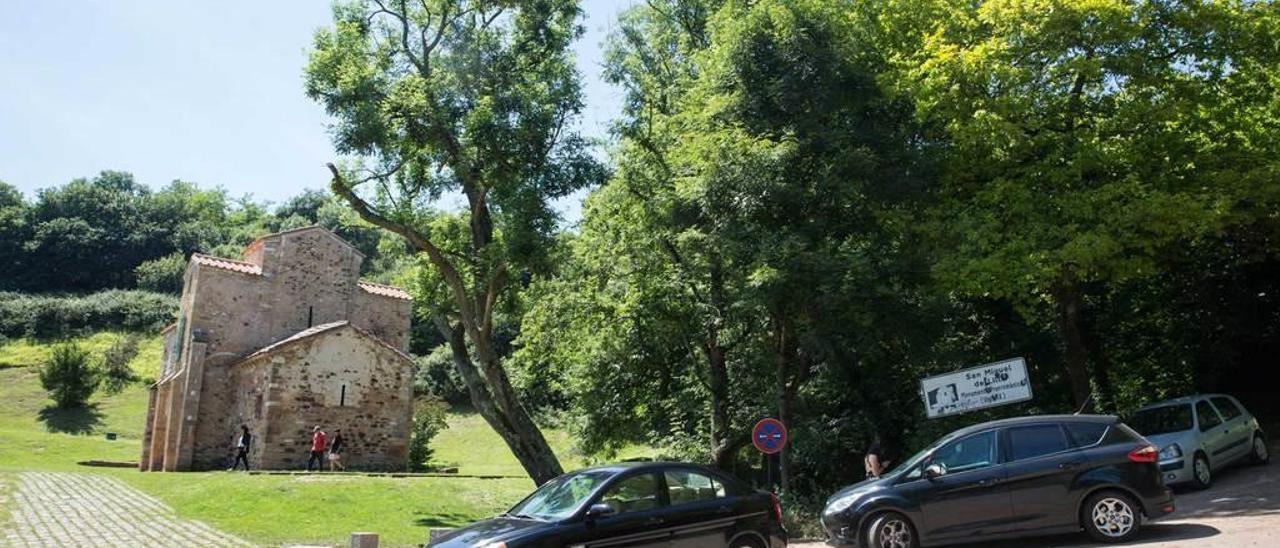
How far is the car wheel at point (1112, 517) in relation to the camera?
9688 mm

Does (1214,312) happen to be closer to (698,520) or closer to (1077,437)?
(1077,437)

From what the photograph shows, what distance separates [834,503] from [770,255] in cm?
652

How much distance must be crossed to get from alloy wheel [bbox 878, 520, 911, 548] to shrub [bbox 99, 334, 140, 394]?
53.3 m

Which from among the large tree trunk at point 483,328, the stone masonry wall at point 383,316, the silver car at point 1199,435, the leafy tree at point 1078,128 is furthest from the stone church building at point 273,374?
the silver car at point 1199,435

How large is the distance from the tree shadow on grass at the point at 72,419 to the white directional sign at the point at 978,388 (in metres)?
44.8

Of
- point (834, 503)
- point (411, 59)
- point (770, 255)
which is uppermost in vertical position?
point (411, 59)

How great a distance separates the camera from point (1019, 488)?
9992 millimetres

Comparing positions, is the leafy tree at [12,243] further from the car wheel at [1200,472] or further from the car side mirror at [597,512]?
the car wheel at [1200,472]

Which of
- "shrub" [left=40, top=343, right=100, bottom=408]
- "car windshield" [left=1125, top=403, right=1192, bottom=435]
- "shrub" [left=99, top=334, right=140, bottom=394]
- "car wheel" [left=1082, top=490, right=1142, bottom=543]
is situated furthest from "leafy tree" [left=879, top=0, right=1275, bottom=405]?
"shrub" [left=99, top=334, right=140, bottom=394]

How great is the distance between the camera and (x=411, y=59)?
20.7 meters

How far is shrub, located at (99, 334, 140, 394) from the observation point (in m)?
50.7

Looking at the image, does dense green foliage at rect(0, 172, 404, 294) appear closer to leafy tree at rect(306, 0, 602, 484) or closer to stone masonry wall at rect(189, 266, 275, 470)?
stone masonry wall at rect(189, 266, 275, 470)

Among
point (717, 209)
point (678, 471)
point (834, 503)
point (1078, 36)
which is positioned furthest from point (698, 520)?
point (1078, 36)

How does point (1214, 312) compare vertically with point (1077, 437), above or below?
above
